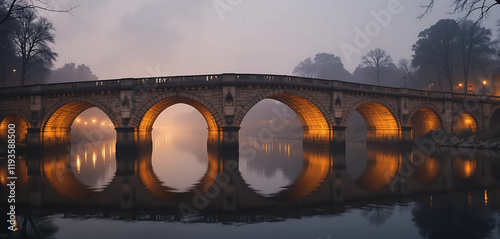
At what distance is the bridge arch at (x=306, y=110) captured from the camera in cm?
2683

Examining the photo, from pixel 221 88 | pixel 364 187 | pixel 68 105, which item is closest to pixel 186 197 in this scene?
pixel 364 187

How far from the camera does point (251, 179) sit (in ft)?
50.8

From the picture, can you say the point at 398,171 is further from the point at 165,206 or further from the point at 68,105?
the point at 68,105

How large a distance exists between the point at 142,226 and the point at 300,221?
16.2ft

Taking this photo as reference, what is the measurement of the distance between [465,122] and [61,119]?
60.7 m

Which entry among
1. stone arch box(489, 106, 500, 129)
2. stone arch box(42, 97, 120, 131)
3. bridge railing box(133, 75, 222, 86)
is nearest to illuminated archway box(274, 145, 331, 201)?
bridge railing box(133, 75, 222, 86)

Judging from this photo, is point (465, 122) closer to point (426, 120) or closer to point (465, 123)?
point (465, 123)

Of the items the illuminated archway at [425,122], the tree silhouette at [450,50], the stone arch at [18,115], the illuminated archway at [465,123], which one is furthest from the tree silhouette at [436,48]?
the stone arch at [18,115]

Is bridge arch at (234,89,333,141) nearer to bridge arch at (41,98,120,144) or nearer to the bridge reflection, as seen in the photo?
the bridge reflection

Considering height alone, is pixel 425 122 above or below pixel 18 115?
below

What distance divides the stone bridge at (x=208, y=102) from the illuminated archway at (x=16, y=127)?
0.33ft

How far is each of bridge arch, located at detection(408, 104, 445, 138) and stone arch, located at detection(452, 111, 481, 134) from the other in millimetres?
2278

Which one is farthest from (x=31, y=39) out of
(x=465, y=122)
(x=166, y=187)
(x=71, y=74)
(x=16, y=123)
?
(x=465, y=122)

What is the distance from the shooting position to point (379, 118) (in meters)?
37.5
